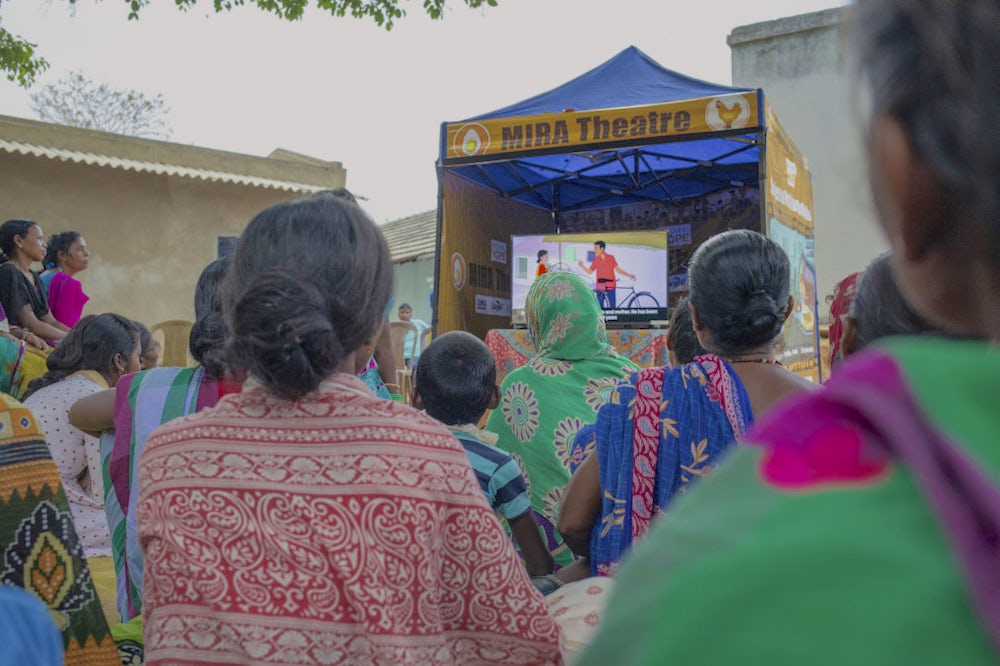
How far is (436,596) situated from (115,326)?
266 cm

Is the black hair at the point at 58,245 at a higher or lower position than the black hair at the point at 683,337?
higher

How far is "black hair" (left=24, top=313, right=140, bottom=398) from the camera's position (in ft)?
11.1

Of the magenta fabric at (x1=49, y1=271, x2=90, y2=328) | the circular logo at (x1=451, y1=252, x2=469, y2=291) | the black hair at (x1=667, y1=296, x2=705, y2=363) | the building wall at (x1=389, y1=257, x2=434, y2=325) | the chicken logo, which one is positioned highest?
the chicken logo

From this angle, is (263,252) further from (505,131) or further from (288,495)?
(505,131)

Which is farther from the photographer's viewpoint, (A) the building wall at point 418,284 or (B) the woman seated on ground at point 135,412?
(A) the building wall at point 418,284

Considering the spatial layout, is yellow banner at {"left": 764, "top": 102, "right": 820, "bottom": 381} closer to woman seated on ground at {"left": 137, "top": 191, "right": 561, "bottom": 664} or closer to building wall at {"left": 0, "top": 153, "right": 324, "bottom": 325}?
woman seated on ground at {"left": 137, "top": 191, "right": 561, "bottom": 664}

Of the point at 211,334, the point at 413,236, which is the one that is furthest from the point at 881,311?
the point at 413,236

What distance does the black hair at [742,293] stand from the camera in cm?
227

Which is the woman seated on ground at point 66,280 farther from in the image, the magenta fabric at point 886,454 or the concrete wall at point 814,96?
the concrete wall at point 814,96

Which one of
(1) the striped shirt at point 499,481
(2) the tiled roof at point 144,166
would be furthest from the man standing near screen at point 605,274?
(1) the striped shirt at point 499,481

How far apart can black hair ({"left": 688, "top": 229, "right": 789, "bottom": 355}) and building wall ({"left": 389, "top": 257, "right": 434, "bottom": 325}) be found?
17279 mm

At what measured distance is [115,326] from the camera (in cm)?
356

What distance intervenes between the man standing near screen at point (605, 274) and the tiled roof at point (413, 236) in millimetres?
9785

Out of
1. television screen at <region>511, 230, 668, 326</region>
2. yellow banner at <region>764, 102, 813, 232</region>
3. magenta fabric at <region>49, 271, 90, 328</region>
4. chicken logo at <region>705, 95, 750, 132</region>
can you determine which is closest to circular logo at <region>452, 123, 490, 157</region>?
television screen at <region>511, 230, 668, 326</region>
